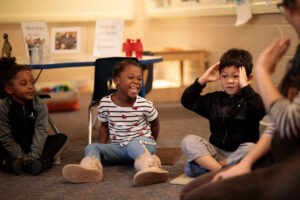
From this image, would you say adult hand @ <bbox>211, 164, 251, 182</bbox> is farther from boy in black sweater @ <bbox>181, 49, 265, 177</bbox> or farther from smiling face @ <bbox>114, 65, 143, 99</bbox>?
smiling face @ <bbox>114, 65, 143, 99</bbox>

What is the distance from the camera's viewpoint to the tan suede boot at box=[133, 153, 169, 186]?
2.17 metres

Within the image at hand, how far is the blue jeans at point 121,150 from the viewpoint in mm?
2482

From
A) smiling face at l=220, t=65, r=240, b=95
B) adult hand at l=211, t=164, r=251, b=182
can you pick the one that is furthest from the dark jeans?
adult hand at l=211, t=164, r=251, b=182

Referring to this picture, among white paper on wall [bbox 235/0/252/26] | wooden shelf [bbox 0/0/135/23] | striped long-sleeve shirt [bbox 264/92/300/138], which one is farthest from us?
wooden shelf [bbox 0/0/135/23]

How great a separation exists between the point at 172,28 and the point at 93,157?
11.0 ft

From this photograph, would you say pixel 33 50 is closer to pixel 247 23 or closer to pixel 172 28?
pixel 247 23

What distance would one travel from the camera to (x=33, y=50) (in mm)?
3113

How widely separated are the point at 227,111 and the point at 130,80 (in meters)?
0.60

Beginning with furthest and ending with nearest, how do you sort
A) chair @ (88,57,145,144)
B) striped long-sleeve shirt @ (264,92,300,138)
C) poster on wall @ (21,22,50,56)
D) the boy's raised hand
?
poster on wall @ (21,22,50,56)
chair @ (88,57,145,144)
the boy's raised hand
striped long-sleeve shirt @ (264,92,300,138)

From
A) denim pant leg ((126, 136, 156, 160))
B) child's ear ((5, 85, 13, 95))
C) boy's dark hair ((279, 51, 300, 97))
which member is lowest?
denim pant leg ((126, 136, 156, 160))

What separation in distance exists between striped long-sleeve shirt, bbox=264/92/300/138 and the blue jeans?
3.99 ft

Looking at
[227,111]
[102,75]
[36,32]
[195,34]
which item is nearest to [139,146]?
[227,111]

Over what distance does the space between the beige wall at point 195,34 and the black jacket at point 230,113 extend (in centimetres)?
122

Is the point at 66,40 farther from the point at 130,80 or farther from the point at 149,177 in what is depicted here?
the point at 149,177
